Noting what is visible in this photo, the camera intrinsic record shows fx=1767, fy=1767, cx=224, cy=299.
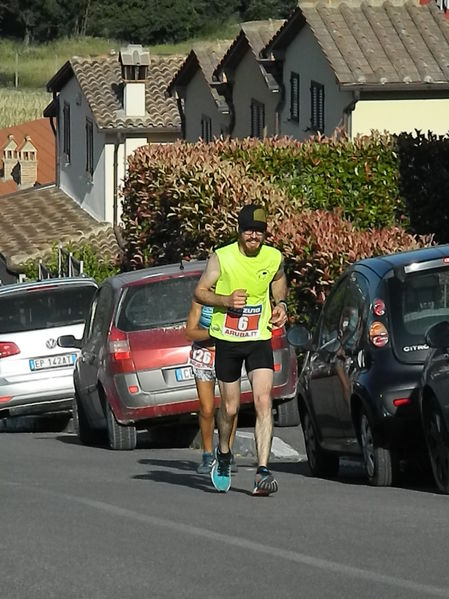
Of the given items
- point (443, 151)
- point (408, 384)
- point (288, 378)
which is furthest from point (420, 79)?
point (408, 384)

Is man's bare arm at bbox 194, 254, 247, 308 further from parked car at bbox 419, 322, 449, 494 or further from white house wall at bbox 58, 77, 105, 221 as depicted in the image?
white house wall at bbox 58, 77, 105, 221

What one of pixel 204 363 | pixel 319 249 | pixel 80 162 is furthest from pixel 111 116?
pixel 204 363

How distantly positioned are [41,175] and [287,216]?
47687 mm

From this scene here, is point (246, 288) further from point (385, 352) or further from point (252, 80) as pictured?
point (252, 80)

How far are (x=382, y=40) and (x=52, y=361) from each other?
626 inches

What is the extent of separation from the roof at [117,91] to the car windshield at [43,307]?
86.2ft

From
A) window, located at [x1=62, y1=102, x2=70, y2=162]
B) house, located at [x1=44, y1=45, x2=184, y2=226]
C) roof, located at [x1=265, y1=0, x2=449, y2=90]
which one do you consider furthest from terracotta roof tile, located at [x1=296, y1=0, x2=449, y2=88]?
window, located at [x1=62, y1=102, x2=70, y2=162]

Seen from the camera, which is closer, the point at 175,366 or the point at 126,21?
the point at 175,366

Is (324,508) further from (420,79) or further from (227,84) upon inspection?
(227,84)

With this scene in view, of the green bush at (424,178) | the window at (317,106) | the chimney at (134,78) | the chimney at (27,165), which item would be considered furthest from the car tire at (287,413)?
the chimney at (27,165)

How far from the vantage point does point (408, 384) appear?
1104 cm

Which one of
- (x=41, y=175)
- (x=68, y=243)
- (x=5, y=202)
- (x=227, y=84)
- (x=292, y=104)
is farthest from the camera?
(x=41, y=175)

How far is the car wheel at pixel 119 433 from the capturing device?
1564 cm

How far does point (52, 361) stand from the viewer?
752 inches
